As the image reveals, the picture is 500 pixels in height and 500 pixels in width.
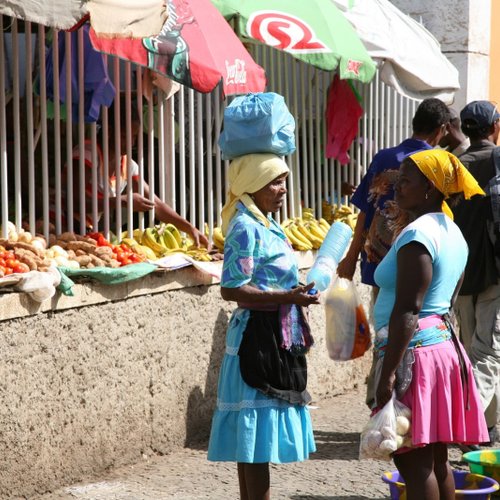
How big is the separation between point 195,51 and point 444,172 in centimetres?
236

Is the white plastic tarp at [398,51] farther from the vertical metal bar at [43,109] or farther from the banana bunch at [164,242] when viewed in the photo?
the vertical metal bar at [43,109]

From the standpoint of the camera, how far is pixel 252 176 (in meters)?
4.88

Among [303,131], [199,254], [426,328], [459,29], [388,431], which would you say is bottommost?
[388,431]

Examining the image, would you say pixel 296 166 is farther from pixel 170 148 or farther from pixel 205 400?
pixel 205 400

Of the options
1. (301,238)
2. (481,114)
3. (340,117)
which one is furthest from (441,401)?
(340,117)

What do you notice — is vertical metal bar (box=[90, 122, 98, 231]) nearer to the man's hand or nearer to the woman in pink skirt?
the man's hand

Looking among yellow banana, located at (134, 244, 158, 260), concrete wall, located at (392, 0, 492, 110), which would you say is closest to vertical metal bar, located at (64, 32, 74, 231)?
yellow banana, located at (134, 244, 158, 260)

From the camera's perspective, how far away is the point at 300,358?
5000 millimetres

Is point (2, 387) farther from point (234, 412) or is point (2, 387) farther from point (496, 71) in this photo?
point (496, 71)

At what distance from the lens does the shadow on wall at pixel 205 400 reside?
7105 millimetres

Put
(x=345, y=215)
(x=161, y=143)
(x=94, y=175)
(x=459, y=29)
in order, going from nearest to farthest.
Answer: (x=94, y=175) → (x=161, y=143) → (x=345, y=215) → (x=459, y=29)

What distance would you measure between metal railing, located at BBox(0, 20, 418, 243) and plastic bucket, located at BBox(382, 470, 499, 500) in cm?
243

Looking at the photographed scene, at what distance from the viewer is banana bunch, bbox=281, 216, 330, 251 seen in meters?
8.43

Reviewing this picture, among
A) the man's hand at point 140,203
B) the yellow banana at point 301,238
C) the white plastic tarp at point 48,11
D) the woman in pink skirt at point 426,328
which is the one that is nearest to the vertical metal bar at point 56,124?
the man's hand at point 140,203
